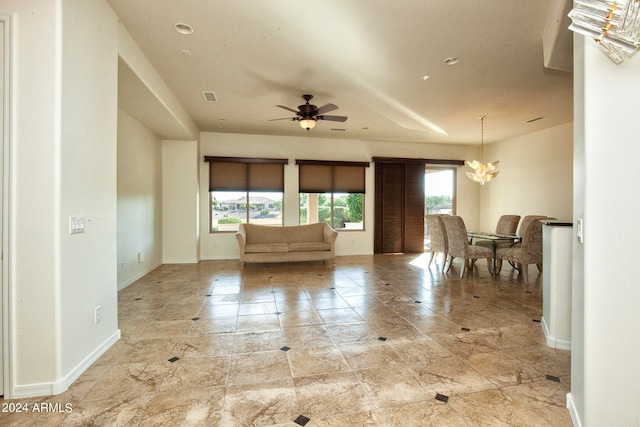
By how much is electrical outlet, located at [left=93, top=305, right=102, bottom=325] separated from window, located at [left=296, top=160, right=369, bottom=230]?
539 centimetres

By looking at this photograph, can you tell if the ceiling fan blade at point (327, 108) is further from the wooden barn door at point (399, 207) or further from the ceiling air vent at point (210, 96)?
the wooden barn door at point (399, 207)

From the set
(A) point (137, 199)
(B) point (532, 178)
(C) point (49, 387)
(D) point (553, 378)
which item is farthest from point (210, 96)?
(B) point (532, 178)

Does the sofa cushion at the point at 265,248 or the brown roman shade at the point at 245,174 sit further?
the brown roman shade at the point at 245,174

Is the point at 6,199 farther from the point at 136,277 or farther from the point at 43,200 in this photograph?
the point at 136,277

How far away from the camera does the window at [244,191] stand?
7090 millimetres

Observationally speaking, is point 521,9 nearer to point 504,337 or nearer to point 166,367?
point 504,337

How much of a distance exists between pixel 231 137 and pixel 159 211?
A: 2379 millimetres

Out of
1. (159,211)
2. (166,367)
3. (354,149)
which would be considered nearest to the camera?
(166,367)

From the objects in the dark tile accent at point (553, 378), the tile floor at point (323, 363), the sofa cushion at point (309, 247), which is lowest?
the dark tile accent at point (553, 378)

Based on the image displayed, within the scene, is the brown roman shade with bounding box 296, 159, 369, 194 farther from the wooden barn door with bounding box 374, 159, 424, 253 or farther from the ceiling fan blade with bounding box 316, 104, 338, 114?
the ceiling fan blade with bounding box 316, 104, 338, 114

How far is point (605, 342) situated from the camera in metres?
1.44

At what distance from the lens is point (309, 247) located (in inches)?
248

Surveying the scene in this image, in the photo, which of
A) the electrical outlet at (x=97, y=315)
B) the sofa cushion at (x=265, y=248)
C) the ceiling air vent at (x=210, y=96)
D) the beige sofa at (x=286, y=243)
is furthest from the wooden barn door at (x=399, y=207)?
Answer: the electrical outlet at (x=97, y=315)

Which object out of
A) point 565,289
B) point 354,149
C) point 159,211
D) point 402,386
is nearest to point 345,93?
point 354,149
